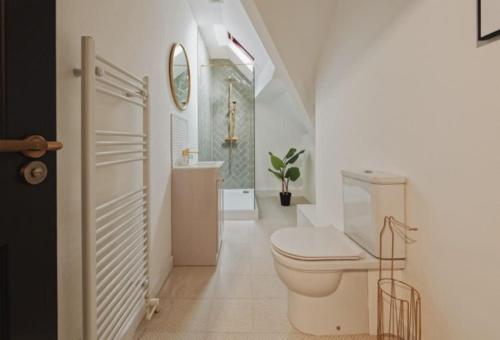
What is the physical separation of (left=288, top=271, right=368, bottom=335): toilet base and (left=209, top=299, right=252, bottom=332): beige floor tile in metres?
0.36

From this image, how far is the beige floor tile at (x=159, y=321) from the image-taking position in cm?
156

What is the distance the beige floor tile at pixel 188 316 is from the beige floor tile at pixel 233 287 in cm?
15

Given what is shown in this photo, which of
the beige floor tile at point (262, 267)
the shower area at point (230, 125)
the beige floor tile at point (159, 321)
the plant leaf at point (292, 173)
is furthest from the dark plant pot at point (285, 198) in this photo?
the beige floor tile at point (159, 321)

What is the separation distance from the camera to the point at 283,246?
1.52 metres

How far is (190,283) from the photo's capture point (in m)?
2.09

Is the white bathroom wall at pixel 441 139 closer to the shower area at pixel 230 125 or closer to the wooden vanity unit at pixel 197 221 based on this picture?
the wooden vanity unit at pixel 197 221

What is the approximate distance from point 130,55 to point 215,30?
2.74 metres

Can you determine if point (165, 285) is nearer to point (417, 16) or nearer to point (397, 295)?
point (397, 295)

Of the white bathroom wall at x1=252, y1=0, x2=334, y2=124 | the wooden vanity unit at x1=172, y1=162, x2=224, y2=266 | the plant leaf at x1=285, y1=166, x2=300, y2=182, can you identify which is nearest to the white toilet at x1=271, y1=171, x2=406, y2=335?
the wooden vanity unit at x1=172, y1=162, x2=224, y2=266

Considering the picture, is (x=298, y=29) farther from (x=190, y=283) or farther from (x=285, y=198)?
(x=285, y=198)

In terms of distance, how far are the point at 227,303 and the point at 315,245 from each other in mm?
745
